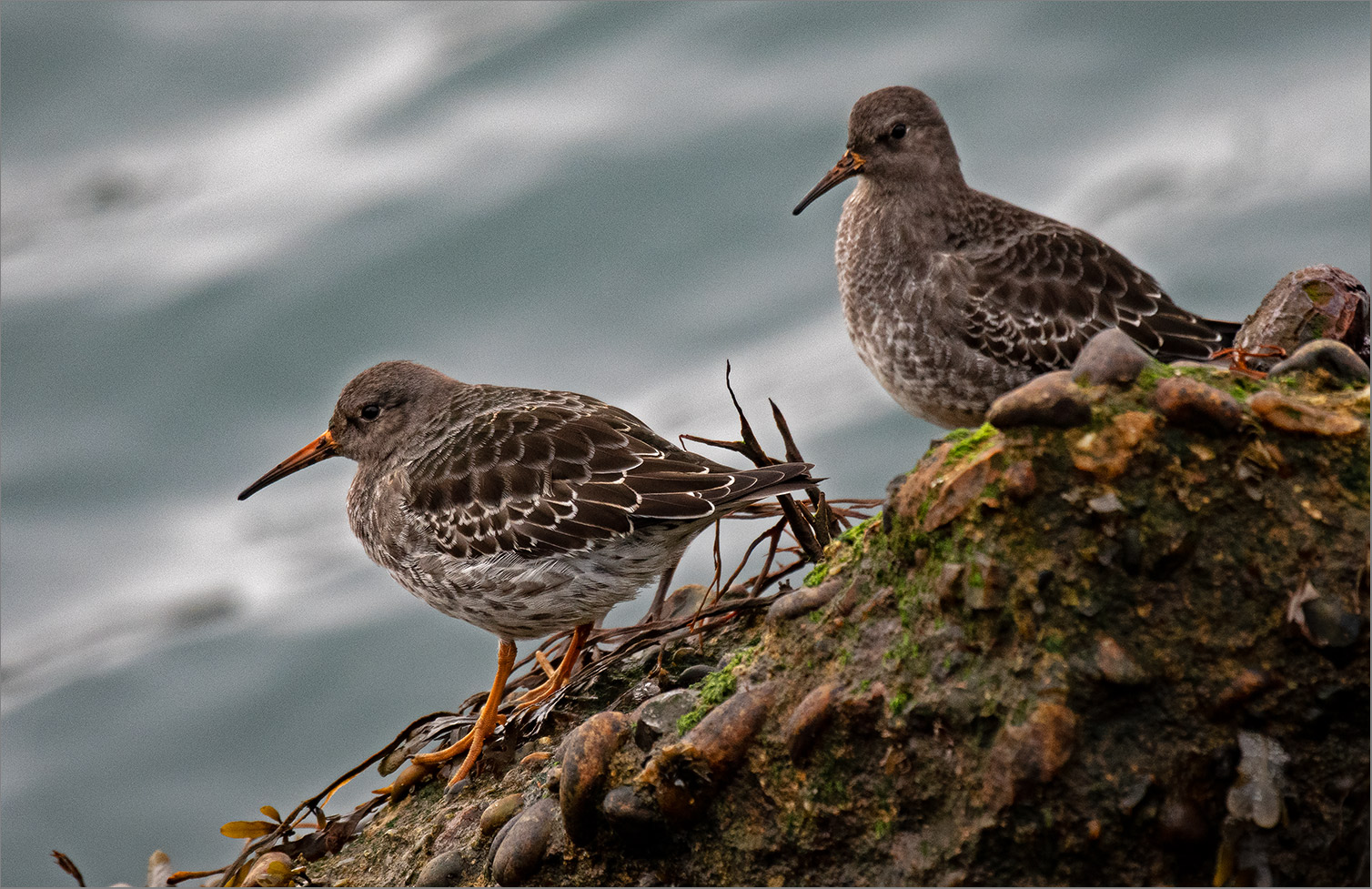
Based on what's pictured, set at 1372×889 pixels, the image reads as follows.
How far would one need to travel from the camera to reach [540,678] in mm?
5527

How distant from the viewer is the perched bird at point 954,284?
17.2ft

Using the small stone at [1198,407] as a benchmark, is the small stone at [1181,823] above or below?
below

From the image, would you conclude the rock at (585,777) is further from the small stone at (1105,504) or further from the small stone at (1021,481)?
the small stone at (1105,504)

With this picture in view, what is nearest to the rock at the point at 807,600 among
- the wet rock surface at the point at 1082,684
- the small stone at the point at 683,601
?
Result: the wet rock surface at the point at 1082,684

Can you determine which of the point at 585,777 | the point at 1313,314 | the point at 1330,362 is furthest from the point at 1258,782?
the point at 1313,314

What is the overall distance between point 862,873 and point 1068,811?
1.79 feet

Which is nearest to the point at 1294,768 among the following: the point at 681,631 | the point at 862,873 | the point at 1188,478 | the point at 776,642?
the point at 1188,478

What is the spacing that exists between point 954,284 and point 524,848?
303 cm

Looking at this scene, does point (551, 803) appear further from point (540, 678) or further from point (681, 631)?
point (540, 678)

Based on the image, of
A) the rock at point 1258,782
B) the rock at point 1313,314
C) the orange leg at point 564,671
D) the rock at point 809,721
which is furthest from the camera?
the orange leg at point 564,671

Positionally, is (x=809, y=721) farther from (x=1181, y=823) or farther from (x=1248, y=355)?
(x=1248, y=355)

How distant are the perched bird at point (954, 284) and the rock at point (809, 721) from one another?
8.07 ft

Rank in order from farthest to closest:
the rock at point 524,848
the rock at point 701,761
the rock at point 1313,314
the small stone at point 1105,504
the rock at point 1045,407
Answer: the rock at point 1313,314 → the rock at point 524,848 → the rock at point 701,761 → the rock at point 1045,407 → the small stone at point 1105,504

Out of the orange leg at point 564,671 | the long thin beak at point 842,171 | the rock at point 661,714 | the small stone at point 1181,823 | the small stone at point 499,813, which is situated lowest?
the small stone at point 1181,823
